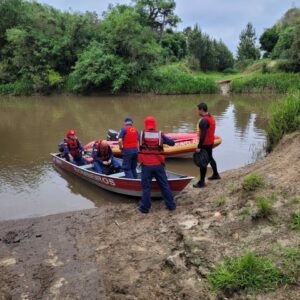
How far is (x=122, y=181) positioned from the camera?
293 inches

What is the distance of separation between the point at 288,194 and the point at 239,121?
13324mm

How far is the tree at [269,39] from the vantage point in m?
41.7

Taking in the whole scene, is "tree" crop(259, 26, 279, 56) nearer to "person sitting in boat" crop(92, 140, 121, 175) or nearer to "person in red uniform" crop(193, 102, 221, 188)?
"person sitting in boat" crop(92, 140, 121, 175)

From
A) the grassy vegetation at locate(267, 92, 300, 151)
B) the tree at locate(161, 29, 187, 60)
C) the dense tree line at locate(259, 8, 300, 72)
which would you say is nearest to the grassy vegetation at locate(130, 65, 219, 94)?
the dense tree line at locate(259, 8, 300, 72)

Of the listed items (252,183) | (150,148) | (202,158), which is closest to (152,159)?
(150,148)

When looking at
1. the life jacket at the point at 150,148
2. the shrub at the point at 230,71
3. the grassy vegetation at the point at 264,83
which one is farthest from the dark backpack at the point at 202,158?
the shrub at the point at 230,71

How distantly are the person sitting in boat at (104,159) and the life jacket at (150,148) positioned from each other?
2.49 meters

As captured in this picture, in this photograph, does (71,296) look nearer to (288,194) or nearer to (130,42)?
(288,194)

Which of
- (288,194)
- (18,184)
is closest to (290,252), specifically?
(288,194)

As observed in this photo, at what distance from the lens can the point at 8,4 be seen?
1425 inches

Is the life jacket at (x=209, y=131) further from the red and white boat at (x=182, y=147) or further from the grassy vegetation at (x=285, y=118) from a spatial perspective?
the red and white boat at (x=182, y=147)

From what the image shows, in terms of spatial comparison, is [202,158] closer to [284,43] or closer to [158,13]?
[284,43]

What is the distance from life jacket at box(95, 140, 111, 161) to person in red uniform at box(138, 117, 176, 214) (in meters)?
2.47

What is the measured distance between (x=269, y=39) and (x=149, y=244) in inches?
1650
